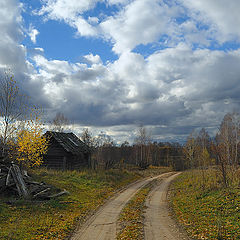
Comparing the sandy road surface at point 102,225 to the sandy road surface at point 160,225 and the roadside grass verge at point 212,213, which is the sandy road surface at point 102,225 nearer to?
the sandy road surface at point 160,225

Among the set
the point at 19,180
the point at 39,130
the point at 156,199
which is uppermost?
the point at 39,130

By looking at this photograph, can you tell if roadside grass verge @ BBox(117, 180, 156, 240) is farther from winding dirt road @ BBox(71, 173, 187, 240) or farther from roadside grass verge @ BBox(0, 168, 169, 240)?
roadside grass verge @ BBox(0, 168, 169, 240)

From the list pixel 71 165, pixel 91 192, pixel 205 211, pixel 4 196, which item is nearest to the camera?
pixel 205 211

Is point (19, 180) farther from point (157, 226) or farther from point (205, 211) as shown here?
Answer: point (205, 211)

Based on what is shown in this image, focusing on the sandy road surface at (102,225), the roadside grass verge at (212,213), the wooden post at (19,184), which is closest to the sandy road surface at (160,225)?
the roadside grass verge at (212,213)

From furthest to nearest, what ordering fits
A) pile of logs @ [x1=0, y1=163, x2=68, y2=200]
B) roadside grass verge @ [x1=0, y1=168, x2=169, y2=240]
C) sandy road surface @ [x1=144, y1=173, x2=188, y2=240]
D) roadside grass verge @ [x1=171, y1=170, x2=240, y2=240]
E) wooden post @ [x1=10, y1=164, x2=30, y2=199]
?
pile of logs @ [x1=0, y1=163, x2=68, y2=200], wooden post @ [x1=10, y1=164, x2=30, y2=199], roadside grass verge @ [x1=0, y1=168, x2=169, y2=240], roadside grass verge @ [x1=171, y1=170, x2=240, y2=240], sandy road surface @ [x1=144, y1=173, x2=188, y2=240]

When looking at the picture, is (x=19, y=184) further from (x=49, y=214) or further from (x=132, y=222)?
(x=132, y=222)

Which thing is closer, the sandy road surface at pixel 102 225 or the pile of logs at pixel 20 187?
the sandy road surface at pixel 102 225

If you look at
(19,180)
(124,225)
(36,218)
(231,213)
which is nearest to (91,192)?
(19,180)

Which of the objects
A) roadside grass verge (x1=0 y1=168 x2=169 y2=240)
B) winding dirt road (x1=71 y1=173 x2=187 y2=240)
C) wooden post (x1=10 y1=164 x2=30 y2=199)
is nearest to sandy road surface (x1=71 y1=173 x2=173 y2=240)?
winding dirt road (x1=71 y1=173 x2=187 y2=240)

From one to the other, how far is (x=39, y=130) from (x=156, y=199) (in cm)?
1254

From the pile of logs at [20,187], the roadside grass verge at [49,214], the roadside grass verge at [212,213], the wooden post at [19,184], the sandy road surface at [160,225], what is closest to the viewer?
the sandy road surface at [160,225]

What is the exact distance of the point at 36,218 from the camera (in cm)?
1189

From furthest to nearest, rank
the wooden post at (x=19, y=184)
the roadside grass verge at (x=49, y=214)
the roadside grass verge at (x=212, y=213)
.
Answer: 1. the wooden post at (x=19, y=184)
2. the roadside grass verge at (x=49, y=214)
3. the roadside grass verge at (x=212, y=213)
